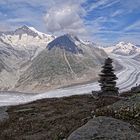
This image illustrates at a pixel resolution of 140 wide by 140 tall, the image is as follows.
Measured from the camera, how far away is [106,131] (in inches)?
464

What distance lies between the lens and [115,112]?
14.6 m

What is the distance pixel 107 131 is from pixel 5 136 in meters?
7.65

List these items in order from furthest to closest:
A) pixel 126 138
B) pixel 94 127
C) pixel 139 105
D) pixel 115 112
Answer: pixel 139 105 → pixel 115 112 → pixel 94 127 → pixel 126 138

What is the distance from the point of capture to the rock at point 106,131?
451 inches

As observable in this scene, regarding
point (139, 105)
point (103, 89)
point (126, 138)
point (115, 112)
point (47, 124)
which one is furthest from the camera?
point (103, 89)

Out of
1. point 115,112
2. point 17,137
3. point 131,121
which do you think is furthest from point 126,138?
point 17,137

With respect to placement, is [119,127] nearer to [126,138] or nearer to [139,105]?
[126,138]

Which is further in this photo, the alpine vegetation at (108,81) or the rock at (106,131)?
the alpine vegetation at (108,81)

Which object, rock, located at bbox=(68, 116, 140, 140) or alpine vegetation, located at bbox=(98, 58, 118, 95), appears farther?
alpine vegetation, located at bbox=(98, 58, 118, 95)

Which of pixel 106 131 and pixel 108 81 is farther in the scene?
pixel 108 81

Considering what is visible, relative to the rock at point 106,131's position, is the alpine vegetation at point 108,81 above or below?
above

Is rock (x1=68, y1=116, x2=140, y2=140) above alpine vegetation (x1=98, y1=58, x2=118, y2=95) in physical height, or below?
below

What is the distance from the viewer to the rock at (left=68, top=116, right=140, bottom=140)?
1146cm

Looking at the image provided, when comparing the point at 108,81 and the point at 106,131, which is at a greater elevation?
the point at 108,81
